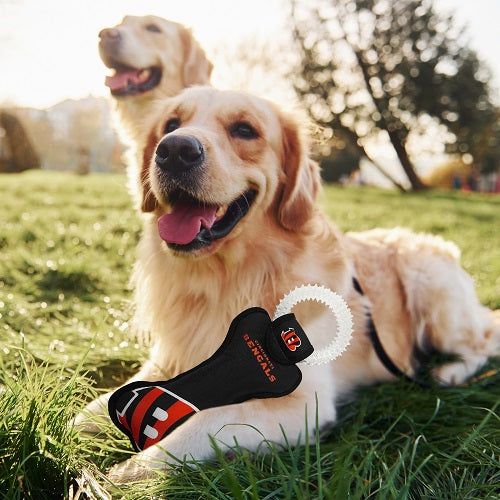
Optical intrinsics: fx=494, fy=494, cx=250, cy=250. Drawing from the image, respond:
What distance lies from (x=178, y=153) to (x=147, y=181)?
366 millimetres

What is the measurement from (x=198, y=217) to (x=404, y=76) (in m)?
21.5

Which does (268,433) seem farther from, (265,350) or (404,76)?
(404,76)

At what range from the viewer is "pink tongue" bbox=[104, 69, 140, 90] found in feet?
12.9

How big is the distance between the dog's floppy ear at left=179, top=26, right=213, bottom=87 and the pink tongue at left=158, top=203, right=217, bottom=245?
2.37 metres

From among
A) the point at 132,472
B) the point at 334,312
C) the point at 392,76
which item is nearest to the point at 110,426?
the point at 132,472

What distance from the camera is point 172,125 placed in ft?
7.46

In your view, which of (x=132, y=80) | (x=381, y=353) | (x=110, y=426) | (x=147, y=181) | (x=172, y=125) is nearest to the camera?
(x=110, y=426)

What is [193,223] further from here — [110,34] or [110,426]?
[110,34]

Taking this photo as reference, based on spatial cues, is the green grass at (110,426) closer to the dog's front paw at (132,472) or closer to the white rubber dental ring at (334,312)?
the dog's front paw at (132,472)

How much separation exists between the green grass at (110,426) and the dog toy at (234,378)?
137 millimetres

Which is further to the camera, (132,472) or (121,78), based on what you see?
(121,78)

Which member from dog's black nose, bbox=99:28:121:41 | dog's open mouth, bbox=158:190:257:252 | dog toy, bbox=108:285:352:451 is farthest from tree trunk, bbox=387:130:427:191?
dog toy, bbox=108:285:352:451

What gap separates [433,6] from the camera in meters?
20.5

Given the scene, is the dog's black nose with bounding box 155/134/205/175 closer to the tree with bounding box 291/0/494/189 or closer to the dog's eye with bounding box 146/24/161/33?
the dog's eye with bounding box 146/24/161/33
